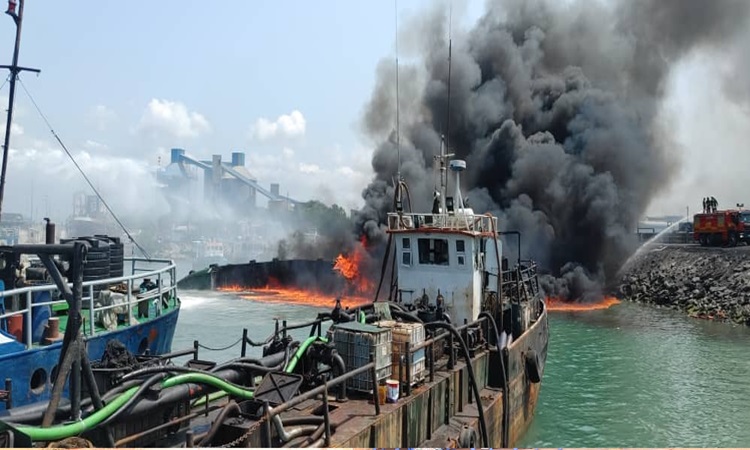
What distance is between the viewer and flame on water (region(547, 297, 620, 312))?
1870 inches

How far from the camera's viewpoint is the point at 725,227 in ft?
164

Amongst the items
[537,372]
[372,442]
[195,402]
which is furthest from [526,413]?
[195,402]

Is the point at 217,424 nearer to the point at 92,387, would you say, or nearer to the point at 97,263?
the point at 92,387

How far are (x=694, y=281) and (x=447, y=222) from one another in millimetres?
35951

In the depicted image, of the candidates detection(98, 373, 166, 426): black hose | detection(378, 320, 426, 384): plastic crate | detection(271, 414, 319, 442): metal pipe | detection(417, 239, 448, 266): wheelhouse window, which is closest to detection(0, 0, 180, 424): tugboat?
detection(98, 373, 166, 426): black hose

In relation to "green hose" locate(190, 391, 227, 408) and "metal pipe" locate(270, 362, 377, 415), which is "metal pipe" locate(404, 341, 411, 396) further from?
"green hose" locate(190, 391, 227, 408)

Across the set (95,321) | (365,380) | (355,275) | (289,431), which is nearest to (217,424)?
(289,431)

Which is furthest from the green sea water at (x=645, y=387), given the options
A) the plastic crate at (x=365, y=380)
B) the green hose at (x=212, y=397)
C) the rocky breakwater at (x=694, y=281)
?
the green hose at (x=212, y=397)

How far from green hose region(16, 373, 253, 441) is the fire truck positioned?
170 feet

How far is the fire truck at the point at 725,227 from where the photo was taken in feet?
163

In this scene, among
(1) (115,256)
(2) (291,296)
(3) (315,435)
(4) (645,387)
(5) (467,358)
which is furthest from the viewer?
(2) (291,296)

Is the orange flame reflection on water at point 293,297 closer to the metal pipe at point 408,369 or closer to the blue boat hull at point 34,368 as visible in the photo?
the blue boat hull at point 34,368

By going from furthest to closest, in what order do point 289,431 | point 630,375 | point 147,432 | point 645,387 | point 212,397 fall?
point 630,375, point 645,387, point 212,397, point 289,431, point 147,432

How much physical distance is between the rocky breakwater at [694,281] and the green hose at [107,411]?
38249mm
